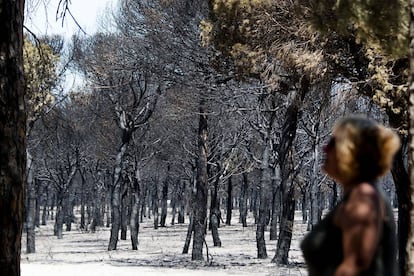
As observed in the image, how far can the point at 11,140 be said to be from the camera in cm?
562

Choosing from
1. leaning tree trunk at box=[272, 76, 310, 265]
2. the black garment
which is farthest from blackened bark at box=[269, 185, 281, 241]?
the black garment

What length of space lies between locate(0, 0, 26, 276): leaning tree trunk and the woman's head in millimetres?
3274

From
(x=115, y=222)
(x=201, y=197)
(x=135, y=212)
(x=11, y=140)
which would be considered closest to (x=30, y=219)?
(x=115, y=222)

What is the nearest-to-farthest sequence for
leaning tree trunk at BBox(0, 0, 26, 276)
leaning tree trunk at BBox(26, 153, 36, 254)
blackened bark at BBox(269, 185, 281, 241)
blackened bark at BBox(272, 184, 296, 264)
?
leaning tree trunk at BBox(0, 0, 26, 276)
blackened bark at BBox(272, 184, 296, 264)
leaning tree trunk at BBox(26, 153, 36, 254)
blackened bark at BBox(269, 185, 281, 241)

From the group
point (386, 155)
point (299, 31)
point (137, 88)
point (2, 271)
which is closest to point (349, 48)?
point (299, 31)

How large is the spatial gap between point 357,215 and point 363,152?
0.29 metres

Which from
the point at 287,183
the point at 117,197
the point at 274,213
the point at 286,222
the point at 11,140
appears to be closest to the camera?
the point at 11,140

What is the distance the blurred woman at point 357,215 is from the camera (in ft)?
9.28

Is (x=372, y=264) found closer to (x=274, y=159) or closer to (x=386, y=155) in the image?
(x=386, y=155)

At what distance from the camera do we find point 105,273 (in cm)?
1773

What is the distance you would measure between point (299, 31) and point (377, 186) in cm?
990

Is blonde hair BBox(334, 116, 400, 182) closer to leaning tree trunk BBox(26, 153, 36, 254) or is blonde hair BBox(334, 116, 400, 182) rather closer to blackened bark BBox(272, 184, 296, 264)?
blackened bark BBox(272, 184, 296, 264)

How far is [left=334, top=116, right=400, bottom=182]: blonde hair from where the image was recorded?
2.97 m

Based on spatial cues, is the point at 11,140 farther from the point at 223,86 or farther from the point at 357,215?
the point at 223,86
